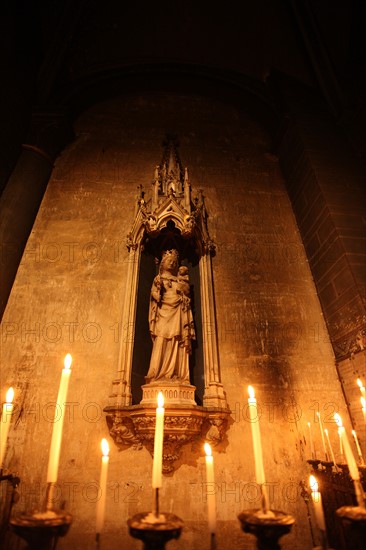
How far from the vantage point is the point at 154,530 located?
1.63 m

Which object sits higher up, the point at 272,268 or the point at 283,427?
the point at 272,268

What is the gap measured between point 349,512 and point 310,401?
2.81 m

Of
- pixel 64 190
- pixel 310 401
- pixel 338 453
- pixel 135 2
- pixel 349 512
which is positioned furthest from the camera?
pixel 135 2

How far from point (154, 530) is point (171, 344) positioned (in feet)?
9.07

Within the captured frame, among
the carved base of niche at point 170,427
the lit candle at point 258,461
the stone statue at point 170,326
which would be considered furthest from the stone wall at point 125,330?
the lit candle at point 258,461

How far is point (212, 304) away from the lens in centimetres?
505

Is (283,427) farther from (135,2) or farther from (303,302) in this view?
(135,2)

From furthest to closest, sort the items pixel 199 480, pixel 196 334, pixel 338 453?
pixel 196 334, pixel 338 453, pixel 199 480

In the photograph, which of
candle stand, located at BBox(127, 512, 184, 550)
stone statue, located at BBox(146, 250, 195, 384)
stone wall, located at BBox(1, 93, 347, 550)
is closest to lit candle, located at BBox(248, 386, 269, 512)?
candle stand, located at BBox(127, 512, 184, 550)

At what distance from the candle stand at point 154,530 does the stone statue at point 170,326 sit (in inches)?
94.9

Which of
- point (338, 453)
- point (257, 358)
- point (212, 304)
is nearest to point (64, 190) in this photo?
point (212, 304)

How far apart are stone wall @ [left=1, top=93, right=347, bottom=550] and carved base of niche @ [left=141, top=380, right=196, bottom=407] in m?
0.68

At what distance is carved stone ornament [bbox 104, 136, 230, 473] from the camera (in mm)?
3805

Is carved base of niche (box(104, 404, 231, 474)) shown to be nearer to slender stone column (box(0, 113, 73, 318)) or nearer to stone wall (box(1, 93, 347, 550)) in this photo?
stone wall (box(1, 93, 347, 550))
